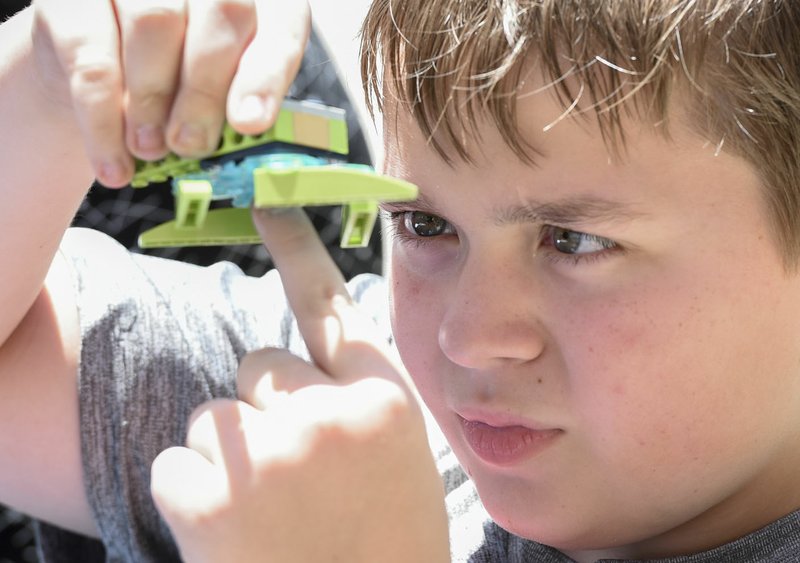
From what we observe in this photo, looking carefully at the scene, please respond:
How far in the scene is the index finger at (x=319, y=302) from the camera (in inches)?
20.1

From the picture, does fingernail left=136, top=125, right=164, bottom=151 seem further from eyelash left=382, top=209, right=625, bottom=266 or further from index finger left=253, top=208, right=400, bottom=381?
eyelash left=382, top=209, right=625, bottom=266

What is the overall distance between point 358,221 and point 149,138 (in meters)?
0.11

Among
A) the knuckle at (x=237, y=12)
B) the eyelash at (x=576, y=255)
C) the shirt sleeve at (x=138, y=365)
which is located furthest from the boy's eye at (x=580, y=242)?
the shirt sleeve at (x=138, y=365)

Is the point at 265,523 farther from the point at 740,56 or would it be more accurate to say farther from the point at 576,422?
the point at 740,56

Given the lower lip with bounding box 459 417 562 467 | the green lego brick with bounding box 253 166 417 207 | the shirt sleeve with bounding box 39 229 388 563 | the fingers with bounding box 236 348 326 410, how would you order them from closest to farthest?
the green lego brick with bounding box 253 166 417 207, the fingers with bounding box 236 348 326 410, the lower lip with bounding box 459 417 562 467, the shirt sleeve with bounding box 39 229 388 563

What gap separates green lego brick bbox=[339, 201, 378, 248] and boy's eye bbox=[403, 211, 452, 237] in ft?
0.48

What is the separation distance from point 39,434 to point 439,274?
347 millimetres

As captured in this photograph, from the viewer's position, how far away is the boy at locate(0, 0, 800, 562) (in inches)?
18.6

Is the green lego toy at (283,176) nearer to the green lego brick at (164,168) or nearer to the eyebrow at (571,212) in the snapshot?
the green lego brick at (164,168)

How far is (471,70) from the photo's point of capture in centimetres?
55

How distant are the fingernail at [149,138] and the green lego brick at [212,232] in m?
0.04

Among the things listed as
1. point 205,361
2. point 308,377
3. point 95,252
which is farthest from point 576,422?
point 95,252

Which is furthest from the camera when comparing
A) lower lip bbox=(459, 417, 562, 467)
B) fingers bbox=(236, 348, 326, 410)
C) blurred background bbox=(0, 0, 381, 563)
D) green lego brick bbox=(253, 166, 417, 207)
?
blurred background bbox=(0, 0, 381, 563)

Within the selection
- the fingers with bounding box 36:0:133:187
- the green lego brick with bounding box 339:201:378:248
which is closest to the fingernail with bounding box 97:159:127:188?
the fingers with bounding box 36:0:133:187
